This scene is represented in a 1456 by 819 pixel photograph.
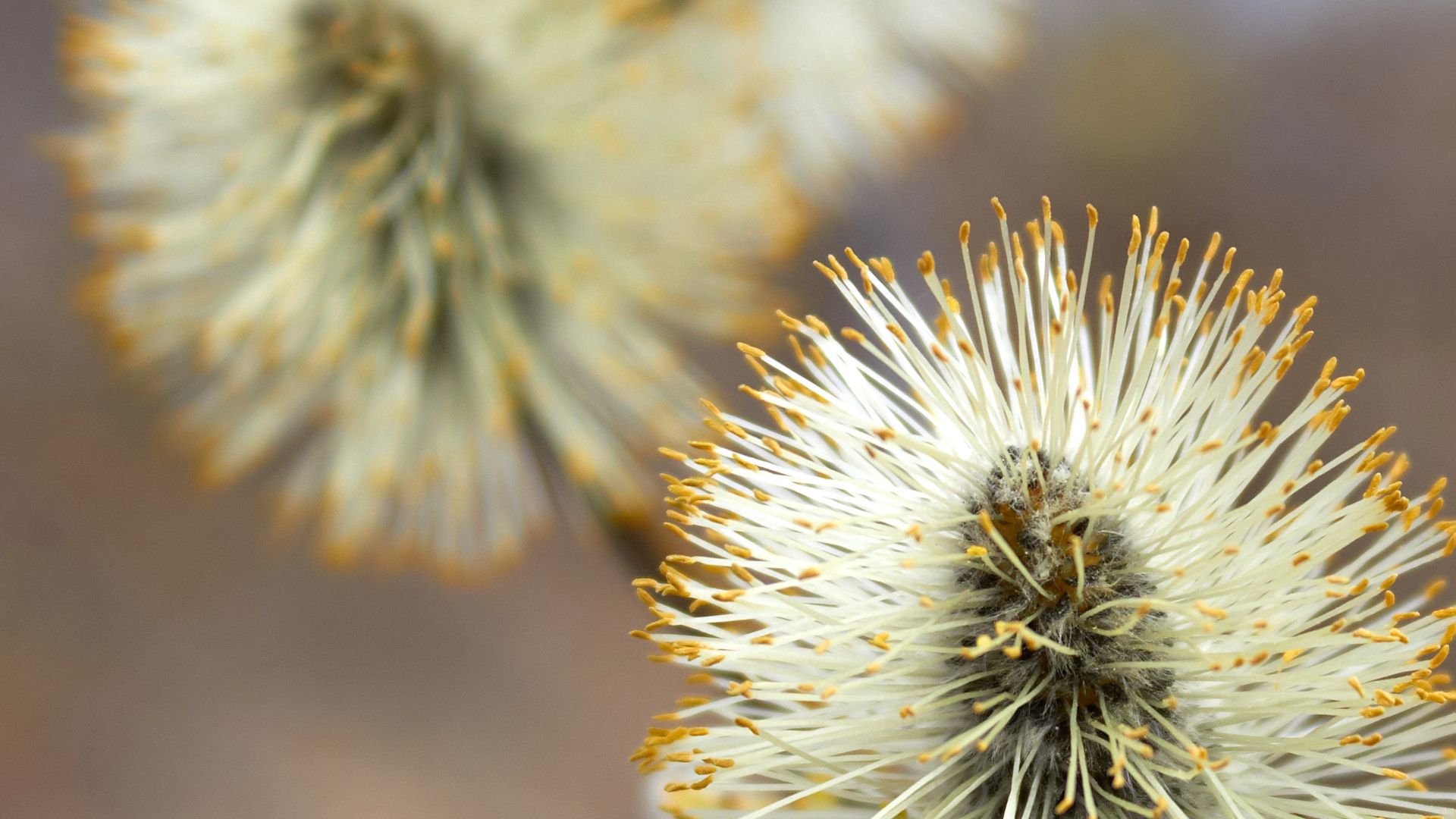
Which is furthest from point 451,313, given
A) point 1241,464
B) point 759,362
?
point 1241,464

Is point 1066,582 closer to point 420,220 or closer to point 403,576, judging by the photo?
point 420,220

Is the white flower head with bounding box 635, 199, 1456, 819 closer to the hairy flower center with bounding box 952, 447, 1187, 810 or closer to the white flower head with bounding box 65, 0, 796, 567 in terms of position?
the hairy flower center with bounding box 952, 447, 1187, 810

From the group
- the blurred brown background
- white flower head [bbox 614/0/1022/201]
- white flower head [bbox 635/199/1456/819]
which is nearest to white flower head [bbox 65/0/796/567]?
white flower head [bbox 614/0/1022/201]

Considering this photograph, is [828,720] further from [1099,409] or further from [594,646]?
[594,646]

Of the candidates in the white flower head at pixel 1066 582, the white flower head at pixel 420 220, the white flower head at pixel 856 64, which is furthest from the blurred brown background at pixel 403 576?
the white flower head at pixel 1066 582

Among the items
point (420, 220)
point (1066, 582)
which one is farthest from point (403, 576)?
point (1066, 582)

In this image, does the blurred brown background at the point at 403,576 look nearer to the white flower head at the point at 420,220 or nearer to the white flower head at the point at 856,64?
the white flower head at the point at 856,64

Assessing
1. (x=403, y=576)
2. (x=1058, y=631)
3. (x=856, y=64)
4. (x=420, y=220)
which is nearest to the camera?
(x=1058, y=631)

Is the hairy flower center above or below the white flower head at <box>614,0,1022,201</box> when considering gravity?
below
